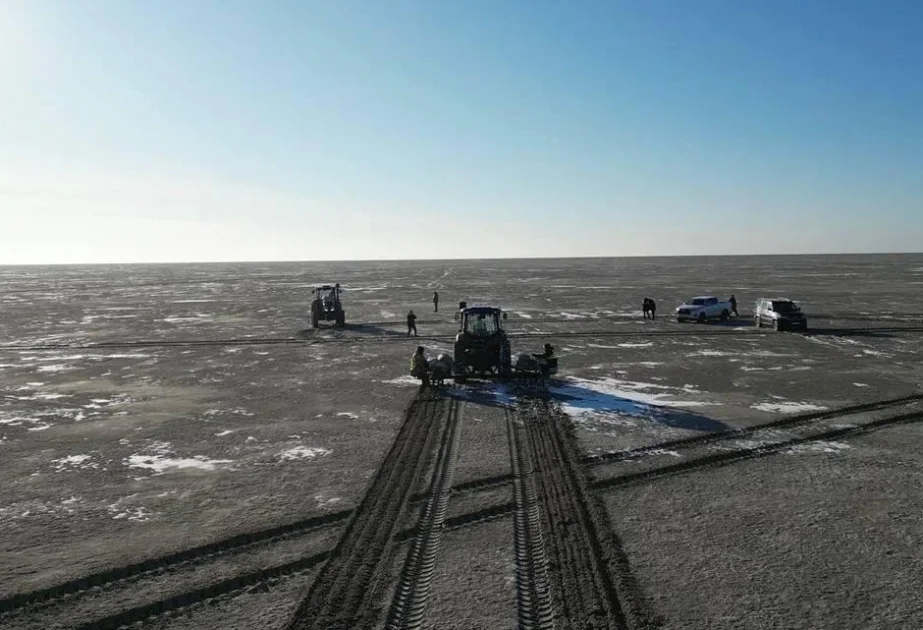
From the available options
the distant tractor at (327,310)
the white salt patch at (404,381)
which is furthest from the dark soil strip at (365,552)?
the distant tractor at (327,310)

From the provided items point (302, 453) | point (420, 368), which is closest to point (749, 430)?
point (420, 368)

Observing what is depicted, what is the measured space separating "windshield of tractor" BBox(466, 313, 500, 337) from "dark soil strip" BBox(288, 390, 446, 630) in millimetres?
6560

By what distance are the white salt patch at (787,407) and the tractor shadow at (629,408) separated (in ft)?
6.16

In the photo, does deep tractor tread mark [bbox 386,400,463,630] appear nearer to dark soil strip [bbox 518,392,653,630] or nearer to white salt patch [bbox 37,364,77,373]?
Result: dark soil strip [bbox 518,392,653,630]

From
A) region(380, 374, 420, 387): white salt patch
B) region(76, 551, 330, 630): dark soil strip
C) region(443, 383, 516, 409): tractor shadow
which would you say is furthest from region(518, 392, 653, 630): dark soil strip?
region(380, 374, 420, 387): white salt patch

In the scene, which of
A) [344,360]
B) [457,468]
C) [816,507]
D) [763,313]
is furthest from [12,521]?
[763,313]

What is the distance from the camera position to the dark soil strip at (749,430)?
446 inches

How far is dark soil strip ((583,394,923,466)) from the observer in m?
11.3

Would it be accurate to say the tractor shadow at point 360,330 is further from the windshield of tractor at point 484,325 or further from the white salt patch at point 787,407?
the white salt patch at point 787,407

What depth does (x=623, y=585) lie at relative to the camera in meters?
6.82

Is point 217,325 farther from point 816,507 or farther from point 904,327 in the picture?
point 904,327

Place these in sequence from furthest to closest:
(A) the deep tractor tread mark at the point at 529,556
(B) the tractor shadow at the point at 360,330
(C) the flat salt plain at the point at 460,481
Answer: (B) the tractor shadow at the point at 360,330 < (C) the flat salt plain at the point at 460,481 < (A) the deep tractor tread mark at the point at 529,556

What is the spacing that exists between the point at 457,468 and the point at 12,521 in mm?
6958

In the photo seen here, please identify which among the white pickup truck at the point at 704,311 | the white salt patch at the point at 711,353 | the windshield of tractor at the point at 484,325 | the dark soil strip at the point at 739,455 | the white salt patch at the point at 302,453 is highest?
the windshield of tractor at the point at 484,325
